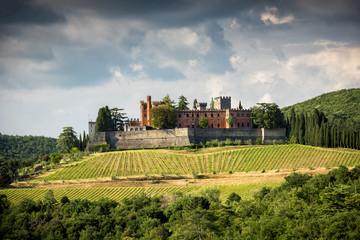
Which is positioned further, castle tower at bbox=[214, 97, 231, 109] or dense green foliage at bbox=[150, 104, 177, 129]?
castle tower at bbox=[214, 97, 231, 109]

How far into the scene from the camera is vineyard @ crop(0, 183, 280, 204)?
66688mm

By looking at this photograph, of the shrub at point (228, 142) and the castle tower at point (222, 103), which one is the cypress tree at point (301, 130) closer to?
the shrub at point (228, 142)

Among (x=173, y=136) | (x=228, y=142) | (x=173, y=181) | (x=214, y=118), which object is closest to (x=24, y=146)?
(x=173, y=136)

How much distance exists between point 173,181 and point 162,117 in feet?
82.3

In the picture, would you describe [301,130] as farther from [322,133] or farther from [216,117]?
[216,117]

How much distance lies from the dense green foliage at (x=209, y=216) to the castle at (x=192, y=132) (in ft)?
115

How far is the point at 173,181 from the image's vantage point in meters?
74.7

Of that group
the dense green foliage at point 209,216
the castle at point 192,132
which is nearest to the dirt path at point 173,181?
the dense green foliage at point 209,216

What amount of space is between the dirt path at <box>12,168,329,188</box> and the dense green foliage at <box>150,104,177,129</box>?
2258 cm

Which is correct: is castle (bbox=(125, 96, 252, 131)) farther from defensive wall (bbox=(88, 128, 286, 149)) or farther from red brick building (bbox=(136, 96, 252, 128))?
defensive wall (bbox=(88, 128, 286, 149))

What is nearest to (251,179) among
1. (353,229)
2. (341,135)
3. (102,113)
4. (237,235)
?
(341,135)

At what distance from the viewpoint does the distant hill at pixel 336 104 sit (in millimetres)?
138837

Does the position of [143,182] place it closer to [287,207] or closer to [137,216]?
[137,216]

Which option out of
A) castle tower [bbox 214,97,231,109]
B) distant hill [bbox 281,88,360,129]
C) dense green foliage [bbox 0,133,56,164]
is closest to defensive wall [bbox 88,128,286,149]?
castle tower [bbox 214,97,231,109]
